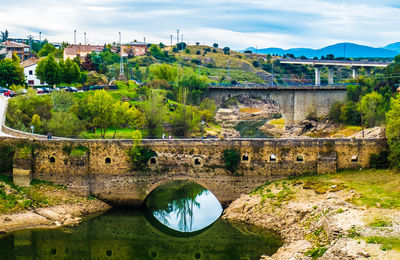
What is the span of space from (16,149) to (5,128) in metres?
8.46

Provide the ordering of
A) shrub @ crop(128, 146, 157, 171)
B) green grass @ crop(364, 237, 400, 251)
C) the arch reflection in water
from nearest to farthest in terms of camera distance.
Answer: green grass @ crop(364, 237, 400, 251) → shrub @ crop(128, 146, 157, 171) → the arch reflection in water

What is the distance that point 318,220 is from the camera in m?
35.8

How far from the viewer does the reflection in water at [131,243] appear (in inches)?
1467

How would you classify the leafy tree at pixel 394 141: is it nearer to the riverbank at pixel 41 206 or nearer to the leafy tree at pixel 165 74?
the riverbank at pixel 41 206

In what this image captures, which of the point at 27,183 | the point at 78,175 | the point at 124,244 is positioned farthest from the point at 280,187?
the point at 27,183

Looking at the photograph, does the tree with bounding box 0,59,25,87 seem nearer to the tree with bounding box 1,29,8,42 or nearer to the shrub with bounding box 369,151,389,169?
the shrub with bounding box 369,151,389,169

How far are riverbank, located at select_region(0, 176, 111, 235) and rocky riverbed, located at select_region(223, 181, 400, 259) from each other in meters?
10.7

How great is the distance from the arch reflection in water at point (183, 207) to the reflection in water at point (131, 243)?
306 centimetres

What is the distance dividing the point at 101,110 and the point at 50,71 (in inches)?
861

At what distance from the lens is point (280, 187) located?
43.2 metres

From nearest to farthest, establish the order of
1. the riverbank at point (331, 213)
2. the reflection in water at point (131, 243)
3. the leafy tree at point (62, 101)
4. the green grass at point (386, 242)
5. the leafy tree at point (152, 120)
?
the green grass at point (386, 242)
the riverbank at point (331, 213)
the reflection in water at point (131, 243)
the leafy tree at point (62, 101)
the leafy tree at point (152, 120)

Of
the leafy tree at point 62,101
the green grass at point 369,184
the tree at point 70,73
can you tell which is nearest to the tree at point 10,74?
the tree at point 70,73

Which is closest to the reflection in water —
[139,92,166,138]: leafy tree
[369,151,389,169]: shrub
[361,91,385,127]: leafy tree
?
[369,151,389,169]: shrub

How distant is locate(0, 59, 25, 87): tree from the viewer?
82.1 metres
